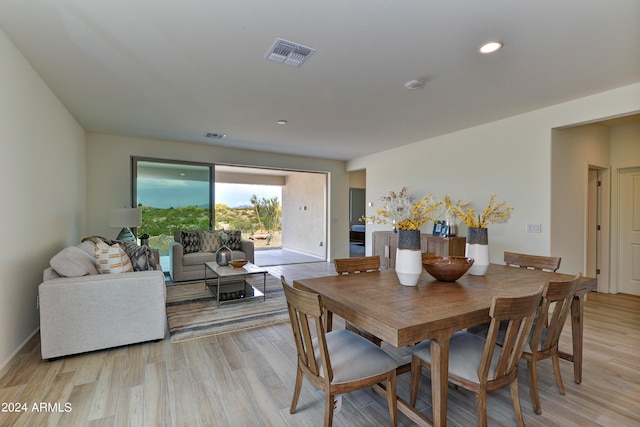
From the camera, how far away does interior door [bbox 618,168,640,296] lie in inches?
173

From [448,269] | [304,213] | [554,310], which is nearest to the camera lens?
[554,310]

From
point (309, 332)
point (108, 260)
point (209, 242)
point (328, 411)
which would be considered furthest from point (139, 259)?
point (328, 411)

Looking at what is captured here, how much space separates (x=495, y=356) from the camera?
165cm

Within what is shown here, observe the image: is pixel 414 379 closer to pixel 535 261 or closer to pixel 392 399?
pixel 392 399

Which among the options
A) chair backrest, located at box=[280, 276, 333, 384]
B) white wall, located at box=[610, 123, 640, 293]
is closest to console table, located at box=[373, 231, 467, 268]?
white wall, located at box=[610, 123, 640, 293]

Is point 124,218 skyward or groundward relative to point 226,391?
skyward

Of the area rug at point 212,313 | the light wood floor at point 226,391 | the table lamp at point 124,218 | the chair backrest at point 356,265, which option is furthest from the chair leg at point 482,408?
the table lamp at point 124,218

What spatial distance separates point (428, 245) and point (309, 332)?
372 centimetres

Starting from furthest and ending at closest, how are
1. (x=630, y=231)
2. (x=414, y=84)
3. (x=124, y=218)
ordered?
(x=124, y=218), (x=630, y=231), (x=414, y=84)

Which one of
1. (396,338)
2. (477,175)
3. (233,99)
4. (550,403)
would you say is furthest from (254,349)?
(477,175)

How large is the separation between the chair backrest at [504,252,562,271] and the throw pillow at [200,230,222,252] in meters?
4.69

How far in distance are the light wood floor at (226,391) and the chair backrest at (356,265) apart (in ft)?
2.79

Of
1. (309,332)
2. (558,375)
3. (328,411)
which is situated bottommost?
(558,375)

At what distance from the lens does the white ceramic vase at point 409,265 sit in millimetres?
1850
